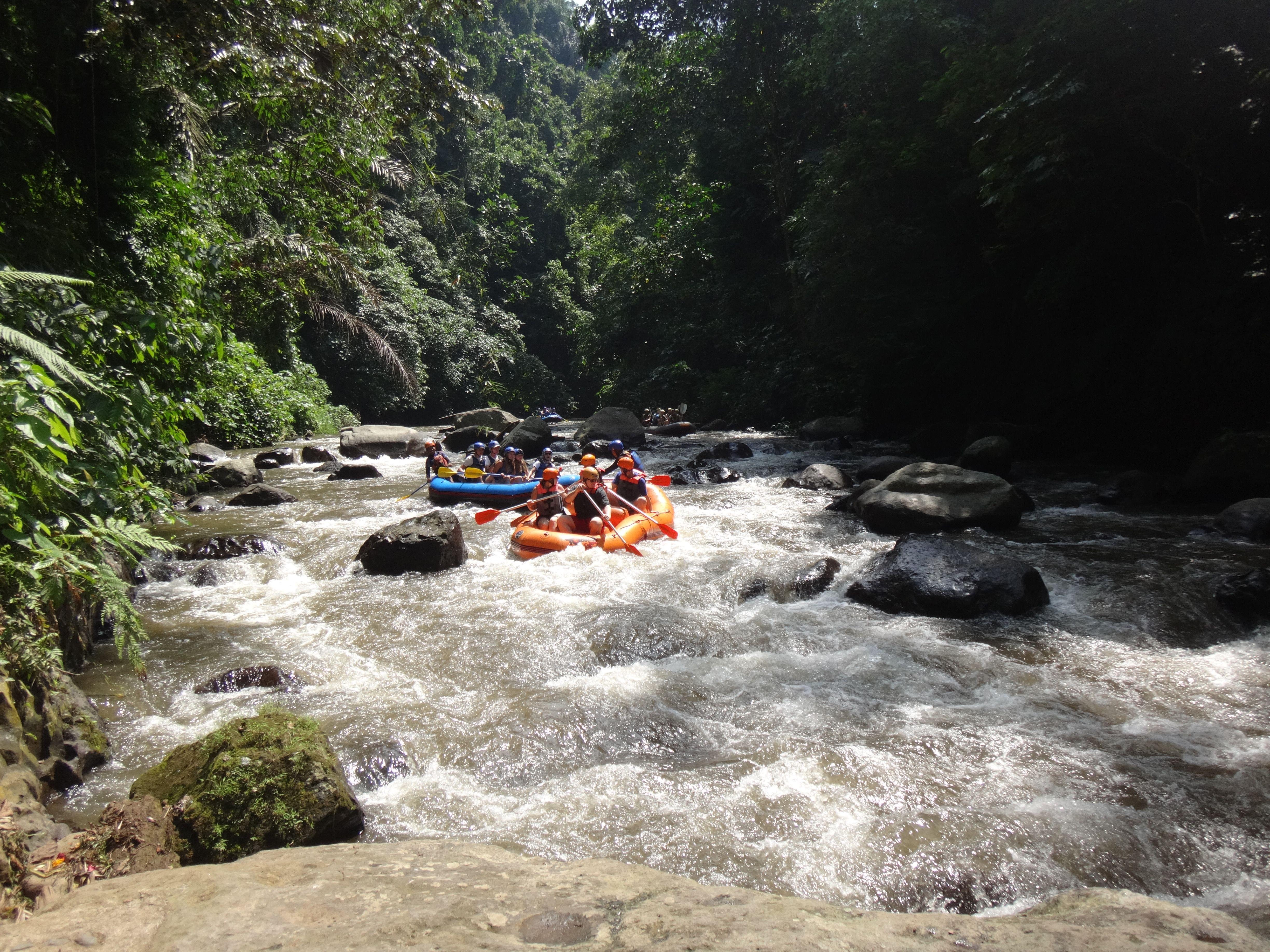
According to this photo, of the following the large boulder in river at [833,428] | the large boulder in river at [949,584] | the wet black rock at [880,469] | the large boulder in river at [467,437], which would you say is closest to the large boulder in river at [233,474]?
the large boulder in river at [467,437]

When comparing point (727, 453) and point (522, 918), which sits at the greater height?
point (522, 918)

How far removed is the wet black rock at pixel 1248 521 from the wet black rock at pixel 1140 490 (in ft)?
4.49

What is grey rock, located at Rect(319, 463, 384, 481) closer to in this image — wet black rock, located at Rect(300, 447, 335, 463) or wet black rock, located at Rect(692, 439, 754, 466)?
wet black rock, located at Rect(300, 447, 335, 463)

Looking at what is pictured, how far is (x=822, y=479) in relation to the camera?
435 inches

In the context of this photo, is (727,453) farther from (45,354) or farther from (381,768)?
(45,354)

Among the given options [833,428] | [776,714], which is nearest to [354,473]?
[833,428]

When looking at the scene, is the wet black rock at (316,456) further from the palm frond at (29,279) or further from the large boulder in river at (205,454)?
A: the palm frond at (29,279)

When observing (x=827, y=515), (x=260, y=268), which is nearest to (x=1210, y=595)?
(x=827, y=515)

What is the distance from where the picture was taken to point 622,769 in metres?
3.65

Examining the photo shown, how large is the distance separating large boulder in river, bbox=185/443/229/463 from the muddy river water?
266 inches

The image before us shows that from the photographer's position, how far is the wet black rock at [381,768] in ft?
11.7

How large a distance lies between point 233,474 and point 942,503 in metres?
10.7

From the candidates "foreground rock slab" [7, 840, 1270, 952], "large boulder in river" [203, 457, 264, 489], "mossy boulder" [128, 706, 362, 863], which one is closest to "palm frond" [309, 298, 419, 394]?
"large boulder in river" [203, 457, 264, 489]

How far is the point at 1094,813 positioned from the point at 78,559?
14.7 ft
